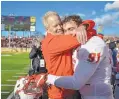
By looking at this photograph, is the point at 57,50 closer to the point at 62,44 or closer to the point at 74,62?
the point at 62,44

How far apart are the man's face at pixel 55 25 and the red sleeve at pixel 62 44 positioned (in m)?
0.23

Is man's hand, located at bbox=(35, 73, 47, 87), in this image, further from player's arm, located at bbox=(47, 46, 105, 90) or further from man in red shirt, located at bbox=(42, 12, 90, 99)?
player's arm, located at bbox=(47, 46, 105, 90)

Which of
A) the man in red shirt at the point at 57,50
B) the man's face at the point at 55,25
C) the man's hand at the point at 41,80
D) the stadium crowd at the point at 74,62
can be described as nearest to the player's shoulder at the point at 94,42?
the stadium crowd at the point at 74,62

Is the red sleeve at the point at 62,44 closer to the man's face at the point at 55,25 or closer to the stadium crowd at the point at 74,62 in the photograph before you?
the stadium crowd at the point at 74,62

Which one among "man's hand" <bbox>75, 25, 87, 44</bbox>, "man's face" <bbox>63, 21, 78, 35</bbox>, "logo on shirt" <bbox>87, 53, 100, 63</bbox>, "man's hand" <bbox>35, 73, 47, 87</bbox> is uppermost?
"man's face" <bbox>63, 21, 78, 35</bbox>

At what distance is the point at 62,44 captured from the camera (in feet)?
12.5

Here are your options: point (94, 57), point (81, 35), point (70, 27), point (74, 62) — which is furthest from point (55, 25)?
point (94, 57)

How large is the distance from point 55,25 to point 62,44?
0.42 metres

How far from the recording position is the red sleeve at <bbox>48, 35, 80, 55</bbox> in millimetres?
3750

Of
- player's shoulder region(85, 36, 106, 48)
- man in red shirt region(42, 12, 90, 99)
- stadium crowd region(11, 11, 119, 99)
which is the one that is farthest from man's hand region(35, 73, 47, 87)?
player's shoulder region(85, 36, 106, 48)

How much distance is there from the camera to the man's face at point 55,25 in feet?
13.6

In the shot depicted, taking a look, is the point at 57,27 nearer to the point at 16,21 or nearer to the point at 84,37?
the point at 84,37

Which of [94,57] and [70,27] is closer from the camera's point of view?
[94,57]

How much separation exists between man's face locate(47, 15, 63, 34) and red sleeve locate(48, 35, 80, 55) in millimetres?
228
